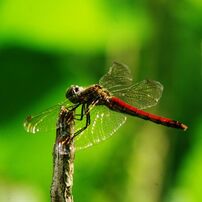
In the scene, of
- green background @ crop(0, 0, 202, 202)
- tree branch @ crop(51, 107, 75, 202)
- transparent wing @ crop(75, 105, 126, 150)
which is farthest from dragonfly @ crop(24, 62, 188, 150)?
tree branch @ crop(51, 107, 75, 202)

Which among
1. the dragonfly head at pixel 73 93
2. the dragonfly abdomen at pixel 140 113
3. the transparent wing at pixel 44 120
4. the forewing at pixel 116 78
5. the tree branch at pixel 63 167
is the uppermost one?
the forewing at pixel 116 78

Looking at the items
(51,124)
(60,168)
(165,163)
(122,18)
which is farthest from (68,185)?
(122,18)

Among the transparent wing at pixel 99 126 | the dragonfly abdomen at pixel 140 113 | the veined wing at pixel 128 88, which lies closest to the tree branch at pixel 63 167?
the transparent wing at pixel 99 126

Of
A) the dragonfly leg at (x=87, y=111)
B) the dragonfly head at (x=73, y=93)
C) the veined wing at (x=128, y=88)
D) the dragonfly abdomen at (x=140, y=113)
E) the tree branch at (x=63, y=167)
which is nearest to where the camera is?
the tree branch at (x=63, y=167)

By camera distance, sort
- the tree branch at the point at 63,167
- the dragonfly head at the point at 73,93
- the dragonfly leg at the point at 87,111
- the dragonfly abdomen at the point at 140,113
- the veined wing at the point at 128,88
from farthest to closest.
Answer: the veined wing at the point at 128,88, the dragonfly abdomen at the point at 140,113, the dragonfly head at the point at 73,93, the dragonfly leg at the point at 87,111, the tree branch at the point at 63,167

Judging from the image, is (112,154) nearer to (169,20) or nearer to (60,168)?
(169,20)

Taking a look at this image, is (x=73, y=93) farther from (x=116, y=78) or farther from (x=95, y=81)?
(x=95, y=81)

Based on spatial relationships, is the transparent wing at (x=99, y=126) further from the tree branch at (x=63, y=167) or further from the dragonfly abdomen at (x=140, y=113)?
the tree branch at (x=63, y=167)
